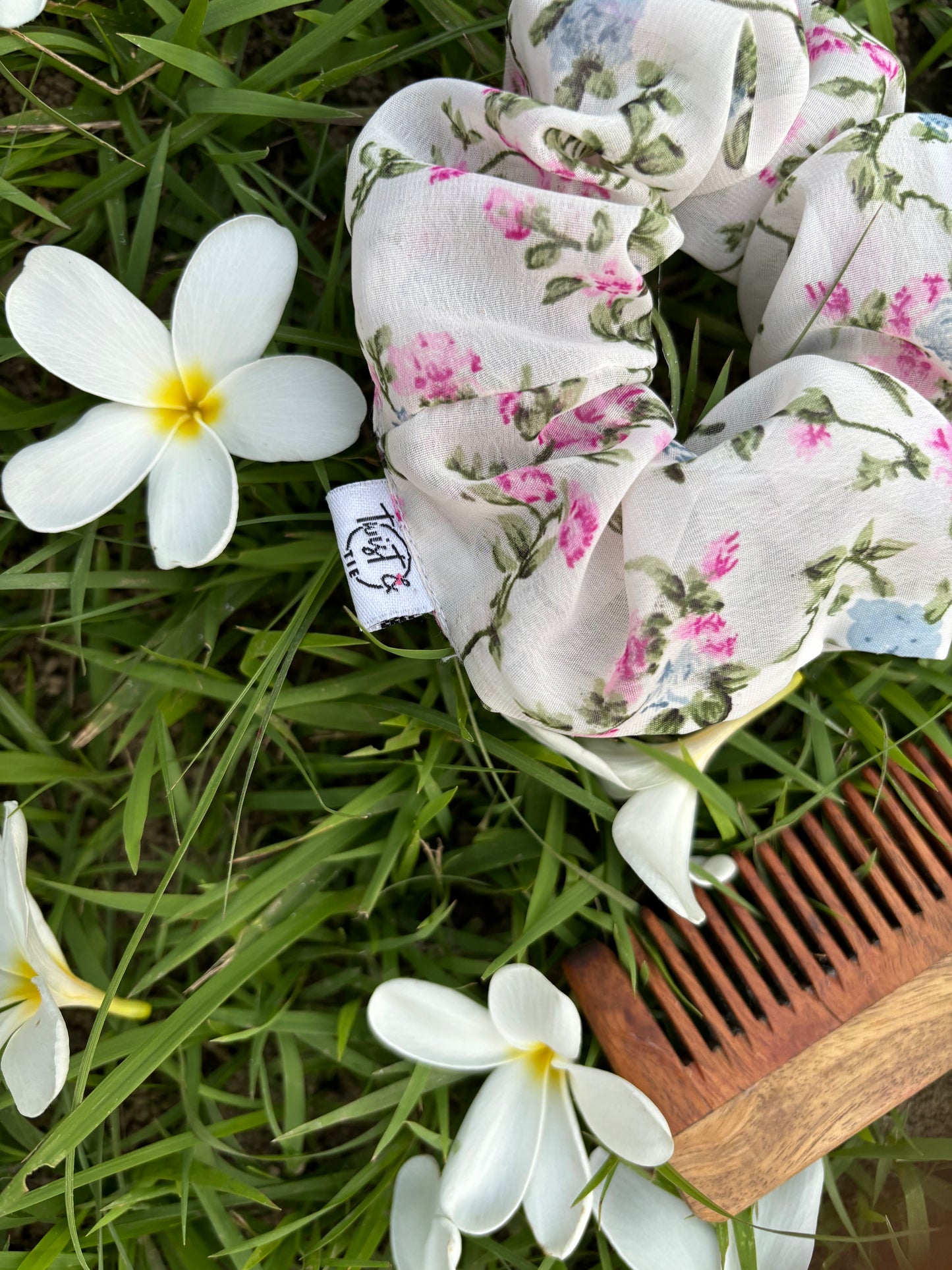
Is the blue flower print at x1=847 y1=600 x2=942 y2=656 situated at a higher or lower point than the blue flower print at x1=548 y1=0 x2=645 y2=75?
lower

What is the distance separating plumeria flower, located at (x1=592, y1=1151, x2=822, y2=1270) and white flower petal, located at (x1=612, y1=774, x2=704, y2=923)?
0.20 metres

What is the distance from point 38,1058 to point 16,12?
2.02 feet

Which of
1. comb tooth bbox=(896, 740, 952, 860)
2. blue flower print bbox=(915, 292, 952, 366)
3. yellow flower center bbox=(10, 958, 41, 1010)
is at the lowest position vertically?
yellow flower center bbox=(10, 958, 41, 1010)

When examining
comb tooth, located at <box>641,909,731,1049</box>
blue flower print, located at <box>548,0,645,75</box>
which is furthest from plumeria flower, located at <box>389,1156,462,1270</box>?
blue flower print, located at <box>548,0,645,75</box>

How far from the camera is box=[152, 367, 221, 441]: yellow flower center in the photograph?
57 cm

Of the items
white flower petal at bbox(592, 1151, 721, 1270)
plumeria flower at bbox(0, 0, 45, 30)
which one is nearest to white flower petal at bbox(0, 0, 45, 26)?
plumeria flower at bbox(0, 0, 45, 30)

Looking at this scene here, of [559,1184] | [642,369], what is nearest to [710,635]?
[642,369]

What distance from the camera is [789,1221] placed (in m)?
0.63

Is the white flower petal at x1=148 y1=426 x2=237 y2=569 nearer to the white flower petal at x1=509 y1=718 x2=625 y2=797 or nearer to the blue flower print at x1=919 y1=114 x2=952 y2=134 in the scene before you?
the white flower petal at x1=509 y1=718 x2=625 y2=797

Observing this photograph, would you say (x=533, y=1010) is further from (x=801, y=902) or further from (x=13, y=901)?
(x=13, y=901)

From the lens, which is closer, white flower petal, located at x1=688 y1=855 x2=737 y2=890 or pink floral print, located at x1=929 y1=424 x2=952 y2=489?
pink floral print, located at x1=929 y1=424 x2=952 y2=489

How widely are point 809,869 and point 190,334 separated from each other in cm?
52

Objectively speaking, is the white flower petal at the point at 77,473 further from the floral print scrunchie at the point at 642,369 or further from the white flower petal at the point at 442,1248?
the white flower petal at the point at 442,1248

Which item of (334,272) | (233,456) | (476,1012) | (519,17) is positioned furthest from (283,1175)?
(519,17)
